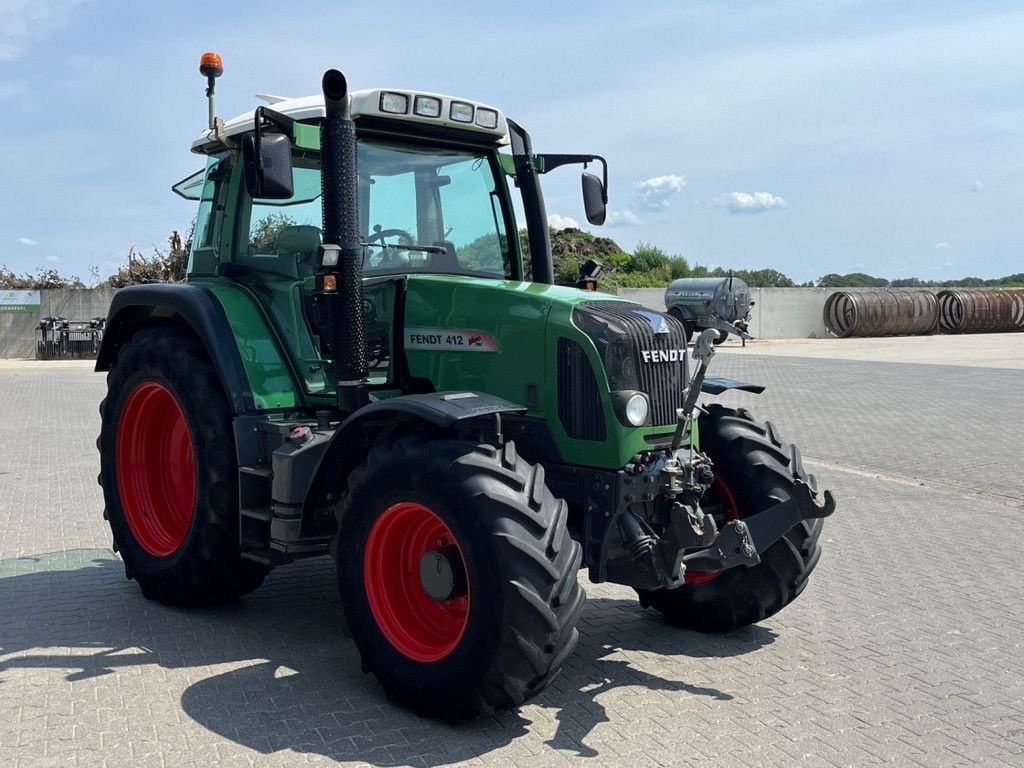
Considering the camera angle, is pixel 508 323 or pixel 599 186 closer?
pixel 508 323

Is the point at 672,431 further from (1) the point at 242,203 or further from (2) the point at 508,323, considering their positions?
(1) the point at 242,203

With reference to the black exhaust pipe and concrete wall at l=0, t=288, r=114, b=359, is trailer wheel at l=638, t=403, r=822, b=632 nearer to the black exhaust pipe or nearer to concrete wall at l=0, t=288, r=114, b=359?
the black exhaust pipe

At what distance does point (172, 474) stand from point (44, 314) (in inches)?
1002

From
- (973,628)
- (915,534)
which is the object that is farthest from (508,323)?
(915,534)

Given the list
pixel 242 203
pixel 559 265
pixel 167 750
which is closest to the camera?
pixel 167 750

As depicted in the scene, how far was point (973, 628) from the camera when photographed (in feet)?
17.1

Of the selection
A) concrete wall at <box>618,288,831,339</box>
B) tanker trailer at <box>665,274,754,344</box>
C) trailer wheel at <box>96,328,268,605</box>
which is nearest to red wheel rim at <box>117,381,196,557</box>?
trailer wheel at <box>96,328,268,605</box>

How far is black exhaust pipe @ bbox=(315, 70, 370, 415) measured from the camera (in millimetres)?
4656

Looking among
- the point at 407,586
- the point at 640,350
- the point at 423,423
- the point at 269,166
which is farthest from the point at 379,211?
the point at 407,586

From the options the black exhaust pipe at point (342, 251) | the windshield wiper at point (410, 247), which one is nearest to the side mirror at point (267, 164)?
the black exhaust pipe at point (342, 251)

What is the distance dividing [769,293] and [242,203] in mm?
32634

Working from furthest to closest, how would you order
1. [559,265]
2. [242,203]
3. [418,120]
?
[559,265] < [242,203] < [418,120]

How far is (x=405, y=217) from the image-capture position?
17.4 ft

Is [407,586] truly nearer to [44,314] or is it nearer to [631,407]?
[631,407]
